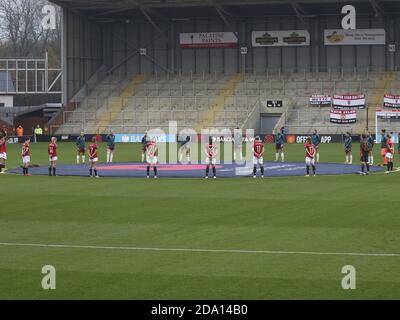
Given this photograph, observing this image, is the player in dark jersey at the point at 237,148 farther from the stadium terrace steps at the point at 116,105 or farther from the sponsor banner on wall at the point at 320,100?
the stadium terrace steps at the point at 116,105

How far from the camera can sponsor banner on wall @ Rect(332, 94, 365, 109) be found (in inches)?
3115

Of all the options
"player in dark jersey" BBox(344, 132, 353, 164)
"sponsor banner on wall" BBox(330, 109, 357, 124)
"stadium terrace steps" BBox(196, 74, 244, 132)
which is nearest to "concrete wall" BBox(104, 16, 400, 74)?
"stadium terrace steps" BBox(196, 74, 244, 132)

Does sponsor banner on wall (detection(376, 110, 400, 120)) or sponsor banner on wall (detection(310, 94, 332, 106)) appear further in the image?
sponsor banner on wall (detection(310, 94, 332, 106))

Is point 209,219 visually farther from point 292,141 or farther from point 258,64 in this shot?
point 258,64

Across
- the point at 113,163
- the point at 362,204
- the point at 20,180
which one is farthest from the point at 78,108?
the point at 362,204

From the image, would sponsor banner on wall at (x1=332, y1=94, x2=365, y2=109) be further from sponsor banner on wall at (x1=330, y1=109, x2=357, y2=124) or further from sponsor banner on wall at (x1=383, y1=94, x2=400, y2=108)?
sponsor banner on wall at (x1=383, y1=94, x2=400, y2=108)

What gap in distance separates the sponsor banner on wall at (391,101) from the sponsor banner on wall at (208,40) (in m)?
17.3

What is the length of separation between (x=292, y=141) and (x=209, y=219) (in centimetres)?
5077

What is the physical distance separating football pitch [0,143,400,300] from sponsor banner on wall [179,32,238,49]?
52.8m

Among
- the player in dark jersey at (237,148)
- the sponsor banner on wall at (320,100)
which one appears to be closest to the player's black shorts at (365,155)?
the player in dark jersey at (237,148)

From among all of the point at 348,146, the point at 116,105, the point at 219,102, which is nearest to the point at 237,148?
the point at 348,146

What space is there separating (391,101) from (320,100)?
20.6ft

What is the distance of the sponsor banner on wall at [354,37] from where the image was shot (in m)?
84.4

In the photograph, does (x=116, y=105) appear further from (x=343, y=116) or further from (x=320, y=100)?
(x=343, y=116)
